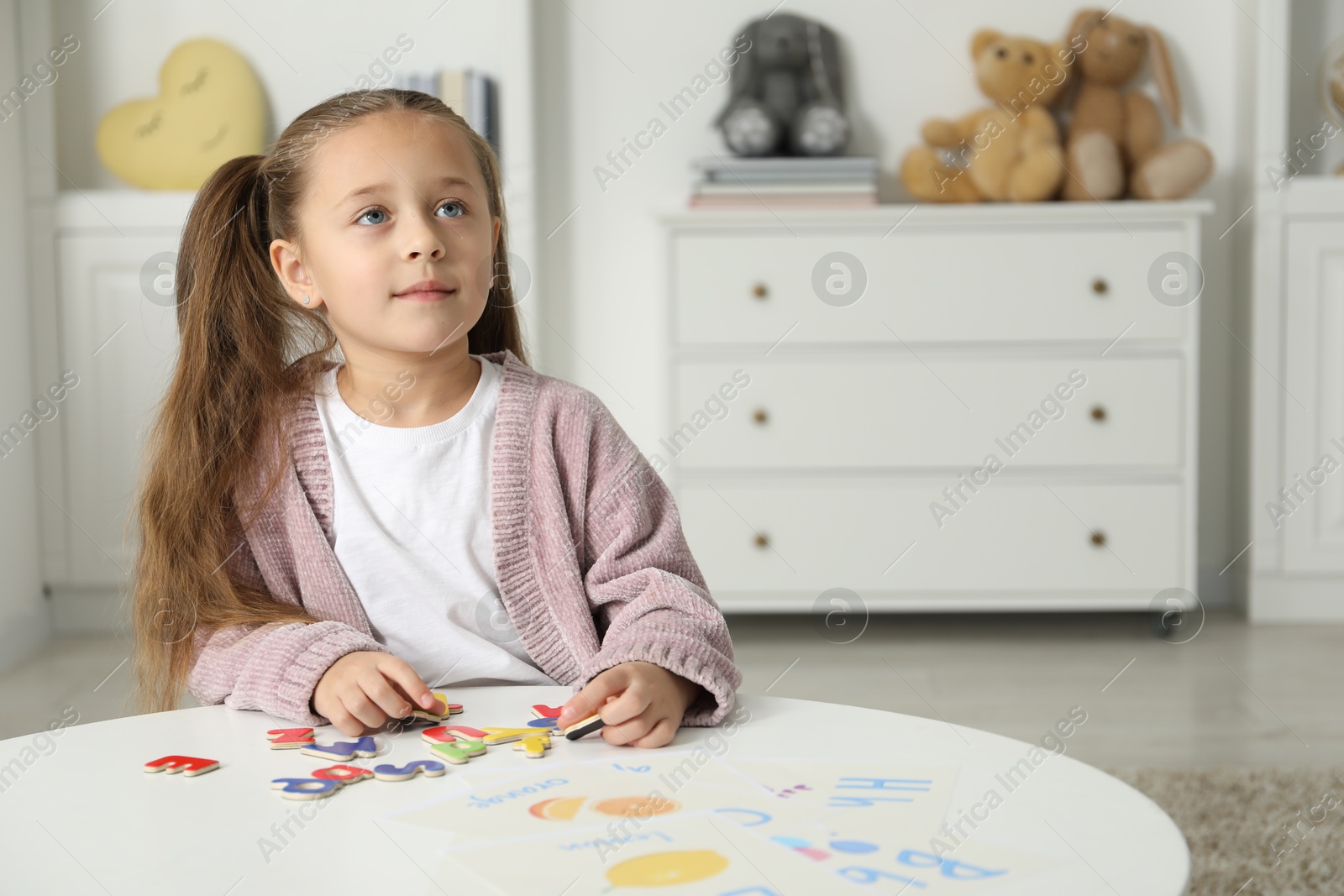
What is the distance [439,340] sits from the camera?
0.99 meters

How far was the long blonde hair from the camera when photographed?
3.12ft

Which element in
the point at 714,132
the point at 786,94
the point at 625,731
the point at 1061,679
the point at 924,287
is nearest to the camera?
the point at 625,731

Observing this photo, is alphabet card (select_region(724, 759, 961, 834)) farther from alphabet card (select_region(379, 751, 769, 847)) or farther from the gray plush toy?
the gray plush toy

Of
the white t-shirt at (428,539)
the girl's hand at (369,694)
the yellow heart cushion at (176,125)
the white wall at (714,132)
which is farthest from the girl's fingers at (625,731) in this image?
the yellow heart cushion at (176,125)

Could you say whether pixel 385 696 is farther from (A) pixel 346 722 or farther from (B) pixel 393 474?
(B) pixel 393 474

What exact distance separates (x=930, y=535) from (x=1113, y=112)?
1.06 metres

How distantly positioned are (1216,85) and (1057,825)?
8.83ft

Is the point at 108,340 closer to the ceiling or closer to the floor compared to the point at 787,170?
closer to the floor

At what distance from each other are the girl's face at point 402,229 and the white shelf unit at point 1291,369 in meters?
2.22

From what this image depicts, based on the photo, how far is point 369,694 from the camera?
2.49 ft

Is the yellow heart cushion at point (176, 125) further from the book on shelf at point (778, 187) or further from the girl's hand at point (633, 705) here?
the girl's hand at point (633, 705)

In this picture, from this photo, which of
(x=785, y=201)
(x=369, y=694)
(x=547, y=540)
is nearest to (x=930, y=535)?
(x=785, y=201)

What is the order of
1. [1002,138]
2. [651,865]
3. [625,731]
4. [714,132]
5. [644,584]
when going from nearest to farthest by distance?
[651,865] < [625,731] < [644,584] < [1002,138] < [714,132]

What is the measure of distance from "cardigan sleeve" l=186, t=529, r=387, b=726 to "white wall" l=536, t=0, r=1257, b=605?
1.93m
